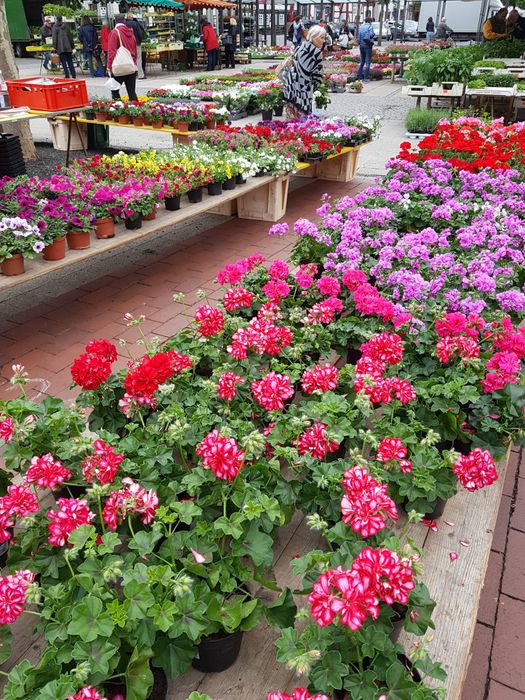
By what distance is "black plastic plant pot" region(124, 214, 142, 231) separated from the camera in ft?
13.9

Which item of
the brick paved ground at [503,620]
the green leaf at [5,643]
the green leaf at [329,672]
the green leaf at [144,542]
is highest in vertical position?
the green leaf at [144,542]

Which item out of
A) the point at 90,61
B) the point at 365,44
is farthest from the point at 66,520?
the point at 90,61

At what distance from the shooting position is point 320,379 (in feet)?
6.75

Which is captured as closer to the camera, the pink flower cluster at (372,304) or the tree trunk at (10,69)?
the pink flower cluster at (372,304)

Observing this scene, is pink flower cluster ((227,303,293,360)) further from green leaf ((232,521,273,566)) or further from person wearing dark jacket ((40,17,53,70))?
person wearing dark jacket ((40,17,53,70))

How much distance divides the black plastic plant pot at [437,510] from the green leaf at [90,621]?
1129 mm

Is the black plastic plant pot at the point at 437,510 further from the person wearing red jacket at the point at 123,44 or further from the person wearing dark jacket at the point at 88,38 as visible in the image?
the person wearing dark jacket at the point at 88,38

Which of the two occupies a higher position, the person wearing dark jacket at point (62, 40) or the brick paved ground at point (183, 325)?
the person wearing dark jacket at point (62, 40)

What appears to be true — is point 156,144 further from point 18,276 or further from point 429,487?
point 429,487

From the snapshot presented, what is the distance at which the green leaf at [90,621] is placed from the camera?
1271 mm

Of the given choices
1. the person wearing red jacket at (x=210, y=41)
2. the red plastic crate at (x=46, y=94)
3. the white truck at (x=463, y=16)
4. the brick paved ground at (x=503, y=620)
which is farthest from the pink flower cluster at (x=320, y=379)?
the white truck at (x=463, y=16)

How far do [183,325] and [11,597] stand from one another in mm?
2802

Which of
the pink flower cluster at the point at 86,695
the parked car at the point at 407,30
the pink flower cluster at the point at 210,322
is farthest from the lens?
the parked car at the point at 407,30

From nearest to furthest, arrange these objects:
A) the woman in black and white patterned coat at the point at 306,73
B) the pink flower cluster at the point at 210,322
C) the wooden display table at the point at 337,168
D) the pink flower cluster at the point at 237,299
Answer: the pink flower cluster at the point at 210,322 → the pink flower cluster at the point at 237,299 → the woman in black and white patterned coat at the point at 306,73 → the wooden display table at the point at 337,168
